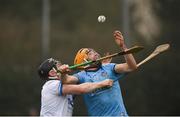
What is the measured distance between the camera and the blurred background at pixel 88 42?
28.9 meters

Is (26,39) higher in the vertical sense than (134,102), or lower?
higher

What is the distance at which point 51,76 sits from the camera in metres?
11.6

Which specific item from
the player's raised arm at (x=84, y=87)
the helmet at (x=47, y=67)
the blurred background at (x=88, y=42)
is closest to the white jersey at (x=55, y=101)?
the helmet at (x=47, y=67)

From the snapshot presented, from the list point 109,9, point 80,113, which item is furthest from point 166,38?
point 109,9

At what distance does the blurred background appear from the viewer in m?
28.9

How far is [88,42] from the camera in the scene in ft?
168

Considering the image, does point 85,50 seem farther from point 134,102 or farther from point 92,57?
point 134,102

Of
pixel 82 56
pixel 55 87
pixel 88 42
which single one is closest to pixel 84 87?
pixel 55 87

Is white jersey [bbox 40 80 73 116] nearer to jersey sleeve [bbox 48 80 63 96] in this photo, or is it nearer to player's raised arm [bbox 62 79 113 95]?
jersey sleeve [bbox 48 80 63 96]

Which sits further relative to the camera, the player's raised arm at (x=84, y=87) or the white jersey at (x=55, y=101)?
the white jersey at (x=55, y=101)

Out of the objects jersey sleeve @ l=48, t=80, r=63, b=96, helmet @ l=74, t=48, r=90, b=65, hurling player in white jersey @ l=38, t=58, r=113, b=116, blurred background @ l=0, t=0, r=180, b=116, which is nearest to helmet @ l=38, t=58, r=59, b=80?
hurling player in white jersey @ l=38, t=58, r=113, b=116

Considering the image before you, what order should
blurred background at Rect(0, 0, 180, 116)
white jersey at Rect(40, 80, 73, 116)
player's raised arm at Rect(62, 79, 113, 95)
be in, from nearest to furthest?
player's raised arm at Rect(62, 79, 113, 95) → white jersey at Rect(40, 80, 73, 116) → blurred background at Rect(0, 0, 180, 116)

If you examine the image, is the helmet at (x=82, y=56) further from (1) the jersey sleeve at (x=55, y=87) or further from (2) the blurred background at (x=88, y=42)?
(2) the blurred background at (x=88, y=42)

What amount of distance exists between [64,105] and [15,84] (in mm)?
19437
